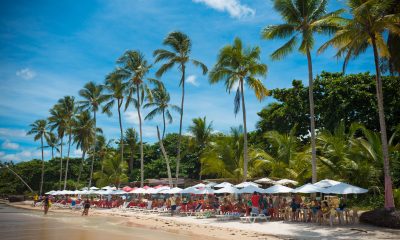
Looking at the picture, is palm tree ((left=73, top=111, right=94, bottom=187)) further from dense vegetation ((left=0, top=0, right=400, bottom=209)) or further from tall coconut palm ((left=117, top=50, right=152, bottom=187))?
tall coconut palm ((left=117, top=50, right=152, bottom=187))

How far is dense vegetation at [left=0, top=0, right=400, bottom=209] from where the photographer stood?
56.2 feet

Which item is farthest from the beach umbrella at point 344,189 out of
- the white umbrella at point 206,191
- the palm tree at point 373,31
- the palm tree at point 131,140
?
the palm tree at point 131,140

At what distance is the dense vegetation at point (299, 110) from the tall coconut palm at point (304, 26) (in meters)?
0.05

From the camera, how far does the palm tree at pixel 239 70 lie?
80.9ft

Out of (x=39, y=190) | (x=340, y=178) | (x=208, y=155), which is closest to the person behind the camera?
(x=340, y=178)

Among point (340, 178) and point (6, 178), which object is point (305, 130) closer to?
point (340, 178)

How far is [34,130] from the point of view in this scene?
217ft

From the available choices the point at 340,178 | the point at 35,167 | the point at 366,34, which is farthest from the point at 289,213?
the point at 35,167

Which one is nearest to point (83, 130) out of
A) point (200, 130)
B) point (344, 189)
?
point (200, 130)

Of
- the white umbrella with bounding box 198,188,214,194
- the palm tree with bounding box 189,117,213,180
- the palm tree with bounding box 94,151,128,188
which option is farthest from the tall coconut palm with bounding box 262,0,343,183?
the palm tree with bounding box 94,151,128,188

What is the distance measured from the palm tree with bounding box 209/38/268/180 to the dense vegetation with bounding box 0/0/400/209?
7cm

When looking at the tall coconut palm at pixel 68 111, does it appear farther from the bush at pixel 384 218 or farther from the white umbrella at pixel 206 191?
the bush at pixel 384 218

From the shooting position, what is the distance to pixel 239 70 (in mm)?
25078

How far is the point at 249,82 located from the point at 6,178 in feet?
187
